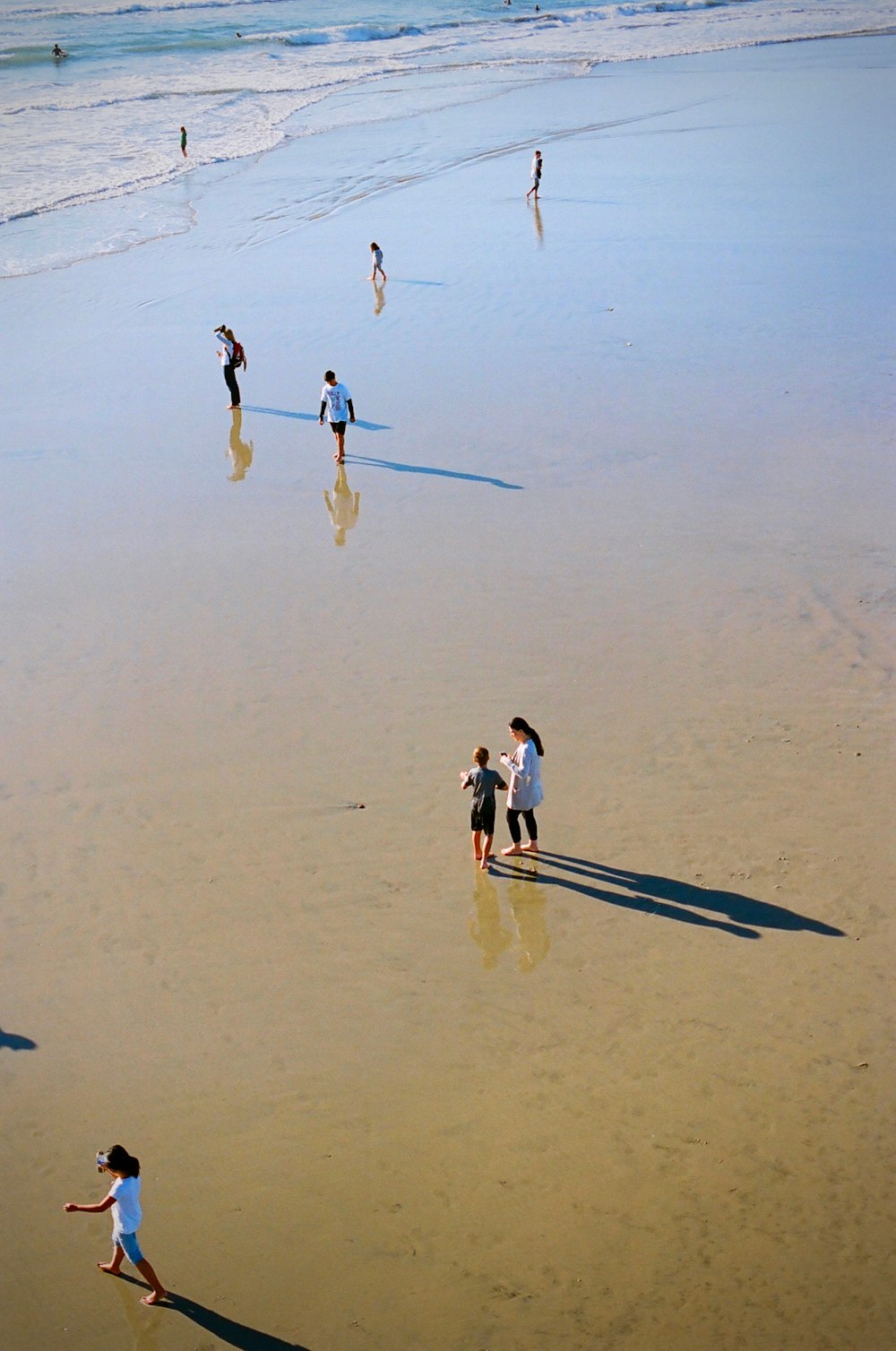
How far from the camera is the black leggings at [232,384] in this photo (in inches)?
665

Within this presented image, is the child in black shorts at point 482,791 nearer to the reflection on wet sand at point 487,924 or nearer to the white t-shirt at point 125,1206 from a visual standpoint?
the reflection on wet sand at point 487,924

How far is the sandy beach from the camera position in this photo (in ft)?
20.5

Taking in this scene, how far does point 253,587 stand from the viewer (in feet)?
42.1

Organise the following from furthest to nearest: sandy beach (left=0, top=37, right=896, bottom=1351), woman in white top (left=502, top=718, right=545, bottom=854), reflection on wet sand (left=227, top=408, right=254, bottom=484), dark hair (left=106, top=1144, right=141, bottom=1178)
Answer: reflection on wet sand (left=227, top=408, right=254, bottom=484)
woman in white top (left=502, top=718, right=545, bottom=854)
sandy beach (left=0, top=37, right=896, bottom=1351)
dark hair (left=106, top=1144, right=141, bottom=1178)

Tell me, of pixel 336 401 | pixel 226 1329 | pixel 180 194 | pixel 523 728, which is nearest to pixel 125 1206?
pixel 226 1329

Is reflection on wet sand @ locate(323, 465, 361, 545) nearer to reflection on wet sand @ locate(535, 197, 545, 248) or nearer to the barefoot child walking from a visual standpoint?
the barefoot child walking

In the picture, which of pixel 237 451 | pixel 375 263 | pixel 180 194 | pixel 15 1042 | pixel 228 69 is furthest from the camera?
pixel 228 69

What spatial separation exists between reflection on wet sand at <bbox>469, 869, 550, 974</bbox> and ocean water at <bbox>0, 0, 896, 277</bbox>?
72.9 feet

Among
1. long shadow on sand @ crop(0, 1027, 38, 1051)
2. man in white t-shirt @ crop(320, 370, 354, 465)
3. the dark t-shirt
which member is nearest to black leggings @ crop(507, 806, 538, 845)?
the dark t-shirt

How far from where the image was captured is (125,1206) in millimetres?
5930

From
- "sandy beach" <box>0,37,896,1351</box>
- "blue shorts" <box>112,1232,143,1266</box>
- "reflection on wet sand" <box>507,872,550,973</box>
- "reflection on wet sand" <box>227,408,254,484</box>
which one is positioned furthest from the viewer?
"reflection on wet sand" <box>227,408,254,484</box>

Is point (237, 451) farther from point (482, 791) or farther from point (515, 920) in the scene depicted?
point (515, 920)

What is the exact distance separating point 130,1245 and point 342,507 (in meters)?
10.0

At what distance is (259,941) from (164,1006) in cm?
82
